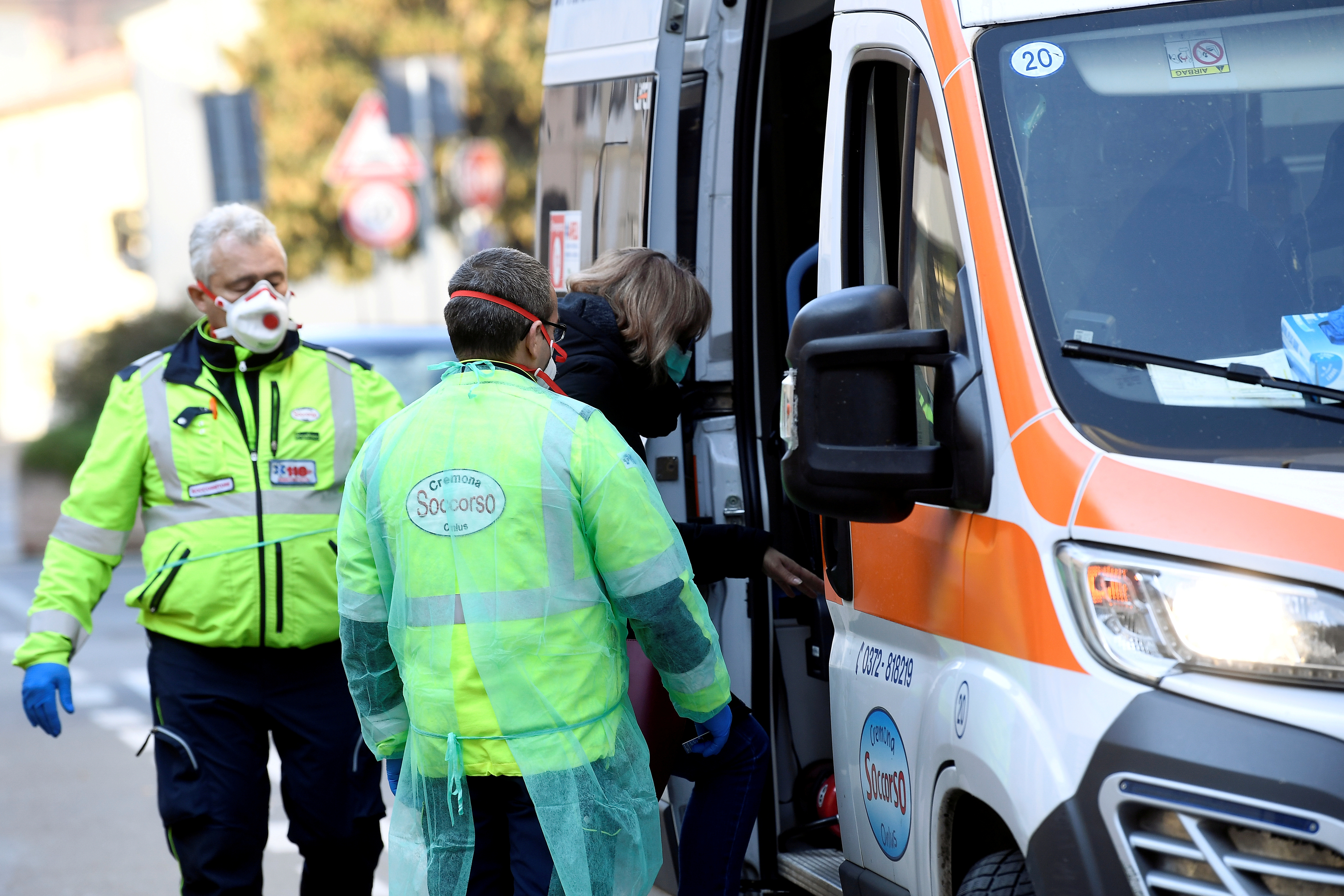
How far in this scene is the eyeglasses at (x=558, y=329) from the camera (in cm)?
314

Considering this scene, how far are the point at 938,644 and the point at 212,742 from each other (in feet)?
6.71

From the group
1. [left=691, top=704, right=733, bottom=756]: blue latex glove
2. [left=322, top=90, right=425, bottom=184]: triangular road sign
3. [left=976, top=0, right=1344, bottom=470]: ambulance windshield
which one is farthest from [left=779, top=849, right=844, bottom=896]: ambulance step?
[left=322, top=90, right=425, bottom=184]: triangular road sign

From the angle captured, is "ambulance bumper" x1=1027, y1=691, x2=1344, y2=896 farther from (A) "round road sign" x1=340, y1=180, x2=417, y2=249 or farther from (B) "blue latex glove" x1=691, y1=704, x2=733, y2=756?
(A) "round road sign" x1=340, y1=180, x2=417, y2=249

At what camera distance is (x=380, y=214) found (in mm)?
17359

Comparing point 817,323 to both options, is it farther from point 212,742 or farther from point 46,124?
point 46,124

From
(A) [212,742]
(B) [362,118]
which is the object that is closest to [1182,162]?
(A) [212,742]

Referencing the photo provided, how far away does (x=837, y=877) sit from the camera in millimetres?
3846

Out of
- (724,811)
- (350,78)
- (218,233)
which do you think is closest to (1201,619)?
(724,811)

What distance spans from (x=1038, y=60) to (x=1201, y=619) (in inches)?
45.8

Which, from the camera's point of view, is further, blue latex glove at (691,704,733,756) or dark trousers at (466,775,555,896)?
blue latex glove at (691,704,733,756)

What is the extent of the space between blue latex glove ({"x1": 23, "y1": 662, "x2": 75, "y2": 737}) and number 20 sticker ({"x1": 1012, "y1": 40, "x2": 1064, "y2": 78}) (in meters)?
2.73

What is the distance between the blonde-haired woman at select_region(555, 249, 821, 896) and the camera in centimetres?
370

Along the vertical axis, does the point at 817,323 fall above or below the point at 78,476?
above

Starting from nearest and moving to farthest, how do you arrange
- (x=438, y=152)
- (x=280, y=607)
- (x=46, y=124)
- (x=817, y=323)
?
(x=817, y=323)
(x=280, y=607)
(x=438, y=152)
(x=46, y=124)
